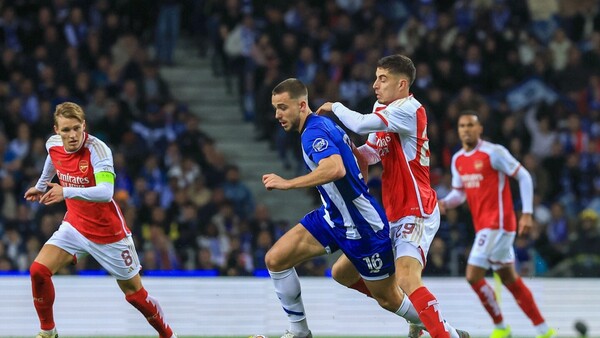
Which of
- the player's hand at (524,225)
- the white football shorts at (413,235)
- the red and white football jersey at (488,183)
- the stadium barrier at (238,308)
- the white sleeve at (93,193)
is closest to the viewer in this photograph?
the white football shorts at (413,235)

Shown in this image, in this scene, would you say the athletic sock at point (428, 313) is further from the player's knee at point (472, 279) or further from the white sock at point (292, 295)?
the player's knee at point (472, 279)

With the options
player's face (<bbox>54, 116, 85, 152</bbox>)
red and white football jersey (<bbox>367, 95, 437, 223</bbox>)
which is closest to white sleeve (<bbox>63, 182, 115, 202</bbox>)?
player's face (<bbox>54, 116, 85, 152</bbox>)

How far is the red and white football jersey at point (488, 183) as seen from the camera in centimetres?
1350

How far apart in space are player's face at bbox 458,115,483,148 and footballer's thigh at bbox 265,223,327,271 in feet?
13.4

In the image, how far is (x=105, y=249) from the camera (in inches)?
422

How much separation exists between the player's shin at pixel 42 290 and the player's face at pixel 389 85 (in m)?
3.24

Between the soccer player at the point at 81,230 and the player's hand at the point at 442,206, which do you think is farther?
the player's hand at the point at 442,206

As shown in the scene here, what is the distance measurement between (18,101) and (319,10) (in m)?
5.93

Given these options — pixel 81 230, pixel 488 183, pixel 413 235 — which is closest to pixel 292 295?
pixel 413 235

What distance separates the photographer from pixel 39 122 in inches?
718

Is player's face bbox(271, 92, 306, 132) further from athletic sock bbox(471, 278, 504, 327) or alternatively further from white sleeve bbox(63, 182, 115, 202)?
athletic sock bbox(471, 278, 504, 327)

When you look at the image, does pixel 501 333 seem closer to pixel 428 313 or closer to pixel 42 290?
pixel 428 313

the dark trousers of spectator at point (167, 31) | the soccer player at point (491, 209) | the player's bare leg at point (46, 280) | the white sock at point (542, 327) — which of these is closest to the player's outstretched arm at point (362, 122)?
the player's bare leg at point (46, 280)

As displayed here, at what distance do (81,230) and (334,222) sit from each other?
231 centimetres
